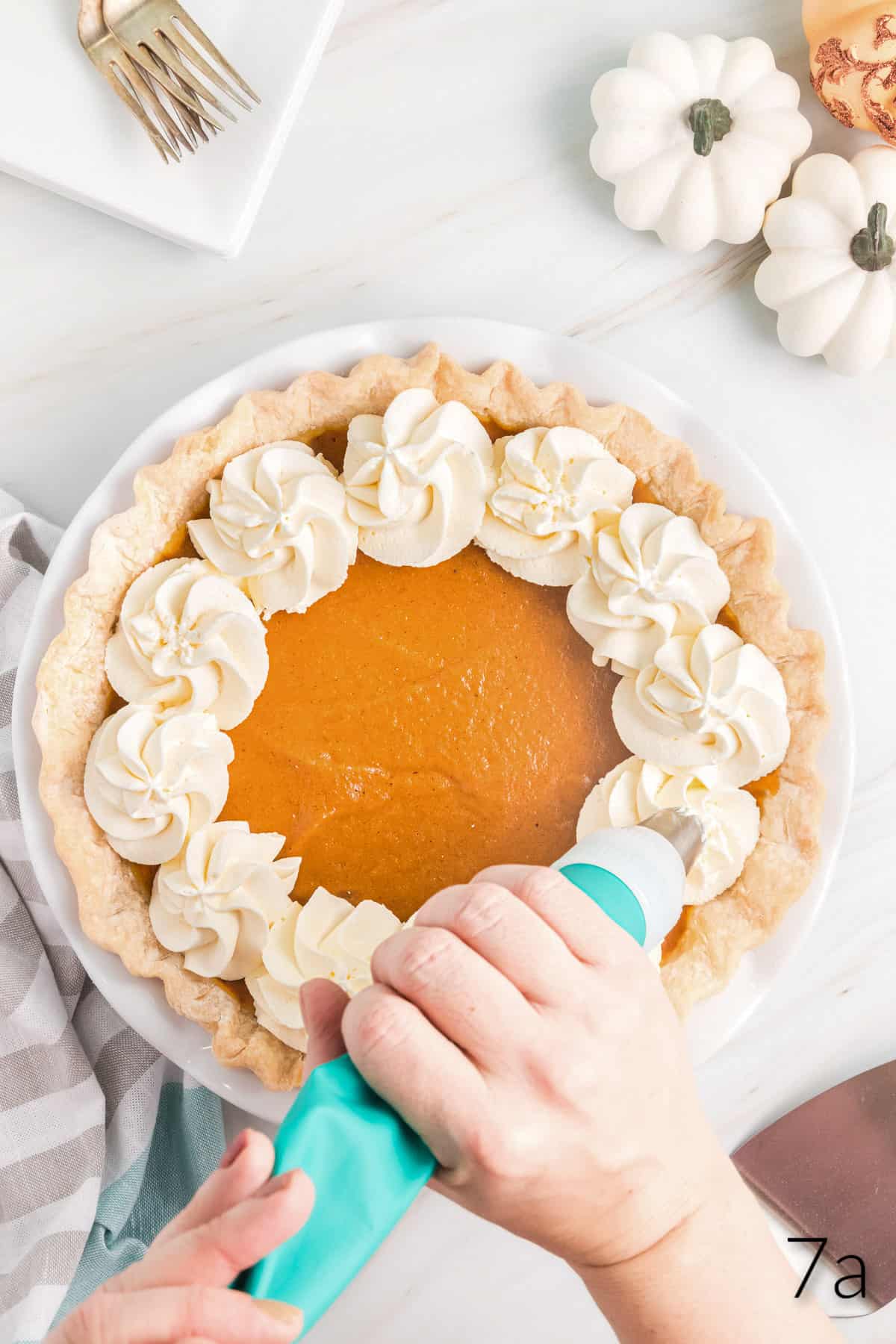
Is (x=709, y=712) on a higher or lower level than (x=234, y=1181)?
lower

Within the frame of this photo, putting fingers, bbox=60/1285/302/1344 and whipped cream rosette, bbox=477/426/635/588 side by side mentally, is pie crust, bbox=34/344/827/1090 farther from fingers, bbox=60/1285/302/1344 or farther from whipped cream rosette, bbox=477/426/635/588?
fingers, bbox=60/1285/302/1344

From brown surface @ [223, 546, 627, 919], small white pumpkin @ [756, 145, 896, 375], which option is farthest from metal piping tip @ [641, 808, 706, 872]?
small white pumpkin @ [756, 145, 896, 375]

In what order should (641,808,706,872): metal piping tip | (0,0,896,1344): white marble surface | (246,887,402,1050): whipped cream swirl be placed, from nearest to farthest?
(641,808,706,872): metal piping tip < (246,887,402,1050): whipped cream swirl < (0,0,896,1344): white marble surface

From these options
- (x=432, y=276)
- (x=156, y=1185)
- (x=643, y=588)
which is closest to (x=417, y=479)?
(x=643, y=588)

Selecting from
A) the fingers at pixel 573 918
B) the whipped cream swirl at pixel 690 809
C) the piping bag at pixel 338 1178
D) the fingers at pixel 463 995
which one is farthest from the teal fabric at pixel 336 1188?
the whipped cream swirl at pixel 690 809

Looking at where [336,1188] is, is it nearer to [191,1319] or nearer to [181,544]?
[191,1319]

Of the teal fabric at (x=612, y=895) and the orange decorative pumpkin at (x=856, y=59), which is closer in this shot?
the teal fabric at (x=612, y=895)

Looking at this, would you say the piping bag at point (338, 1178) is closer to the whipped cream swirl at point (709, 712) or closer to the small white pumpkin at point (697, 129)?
the whipped cream swirl at point (709, 712)
